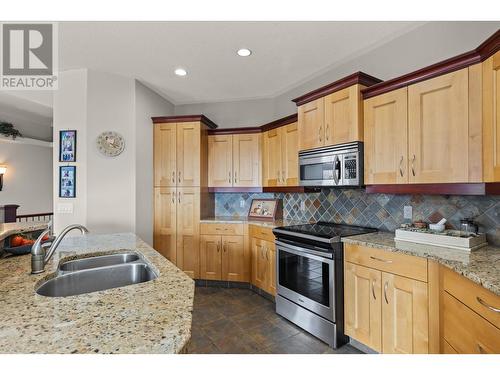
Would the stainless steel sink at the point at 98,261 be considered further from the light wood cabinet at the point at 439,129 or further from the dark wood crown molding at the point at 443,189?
the light wood cabinet at the point at 439,129

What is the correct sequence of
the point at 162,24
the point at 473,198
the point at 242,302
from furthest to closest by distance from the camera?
the point at 242,302, the point at 162,24, the point at 473,198

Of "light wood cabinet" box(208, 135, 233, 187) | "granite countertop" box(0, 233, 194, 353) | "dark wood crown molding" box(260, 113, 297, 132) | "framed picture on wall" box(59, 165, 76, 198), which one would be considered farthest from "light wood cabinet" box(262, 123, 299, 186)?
"framed picture on wall" box(59, 165, 76, 198)

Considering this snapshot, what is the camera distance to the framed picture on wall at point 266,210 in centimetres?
373

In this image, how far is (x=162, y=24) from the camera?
2295mm

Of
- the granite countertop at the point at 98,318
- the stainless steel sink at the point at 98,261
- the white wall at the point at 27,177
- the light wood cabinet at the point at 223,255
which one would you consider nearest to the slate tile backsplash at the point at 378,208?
the light wood cabinet at the point at 223,255

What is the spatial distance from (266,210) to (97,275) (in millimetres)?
2514

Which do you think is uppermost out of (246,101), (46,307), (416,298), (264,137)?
(246,101)

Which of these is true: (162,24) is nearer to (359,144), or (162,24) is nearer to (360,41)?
(360,41)

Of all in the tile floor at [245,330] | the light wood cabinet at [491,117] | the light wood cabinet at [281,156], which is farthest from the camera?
the light wood cabinet at [281,156]

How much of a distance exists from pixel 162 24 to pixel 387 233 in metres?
2.74

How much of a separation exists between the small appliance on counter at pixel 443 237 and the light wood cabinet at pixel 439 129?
0.38 meters

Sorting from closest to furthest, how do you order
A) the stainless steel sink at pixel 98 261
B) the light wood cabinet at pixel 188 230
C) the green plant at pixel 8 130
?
1. the stainless steel sink at pixel 98 261
2. the light wood cabinet at pixel 188 230
3. the green plant at pixel 8 130

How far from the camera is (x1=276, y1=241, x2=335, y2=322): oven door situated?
226 cm

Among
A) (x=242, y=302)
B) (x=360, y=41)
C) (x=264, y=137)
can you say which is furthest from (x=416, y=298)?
(x=264, y=137)
